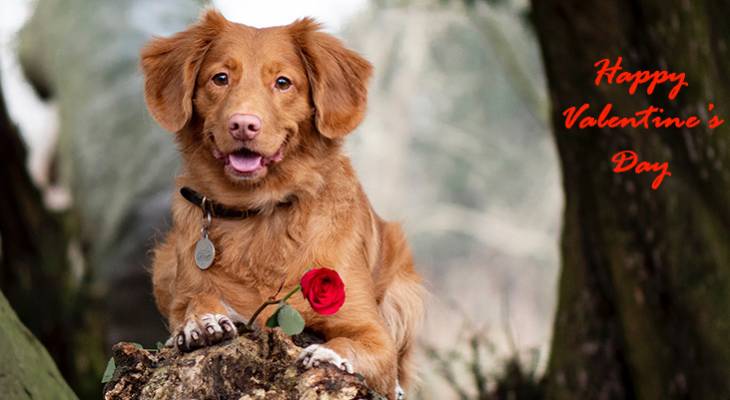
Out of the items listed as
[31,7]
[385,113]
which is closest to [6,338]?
[31,7]

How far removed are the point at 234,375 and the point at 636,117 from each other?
12.7 ft

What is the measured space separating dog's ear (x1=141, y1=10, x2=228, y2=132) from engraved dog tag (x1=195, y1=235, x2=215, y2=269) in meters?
0.43

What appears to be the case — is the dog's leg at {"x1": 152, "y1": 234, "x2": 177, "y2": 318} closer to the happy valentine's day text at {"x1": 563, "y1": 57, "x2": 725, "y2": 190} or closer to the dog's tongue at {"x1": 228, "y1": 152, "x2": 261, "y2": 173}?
the dog's tongue at {"x1": 228, "y1": 152, "x2": 261, "y2": 173}

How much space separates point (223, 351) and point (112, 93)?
21.1ft

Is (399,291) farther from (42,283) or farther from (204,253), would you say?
(42,283)

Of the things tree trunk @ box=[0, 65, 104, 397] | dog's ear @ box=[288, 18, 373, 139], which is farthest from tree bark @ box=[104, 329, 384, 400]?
tree trunk @ box=[0, 65, 104, 397]

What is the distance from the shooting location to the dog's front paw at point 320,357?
3506mm

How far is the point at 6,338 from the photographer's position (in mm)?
4234

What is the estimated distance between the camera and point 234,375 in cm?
347

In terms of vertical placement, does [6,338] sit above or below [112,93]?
below

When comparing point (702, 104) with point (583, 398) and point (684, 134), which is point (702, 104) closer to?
point (684, 134)

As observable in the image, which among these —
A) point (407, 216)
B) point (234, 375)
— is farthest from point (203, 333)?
point (407, 216)

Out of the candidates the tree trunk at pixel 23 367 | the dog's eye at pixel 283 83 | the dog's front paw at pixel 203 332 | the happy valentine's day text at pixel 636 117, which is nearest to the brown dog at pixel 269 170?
the dog's eye at pixel 283 83

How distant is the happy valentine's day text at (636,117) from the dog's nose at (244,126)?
3397 millimetres
